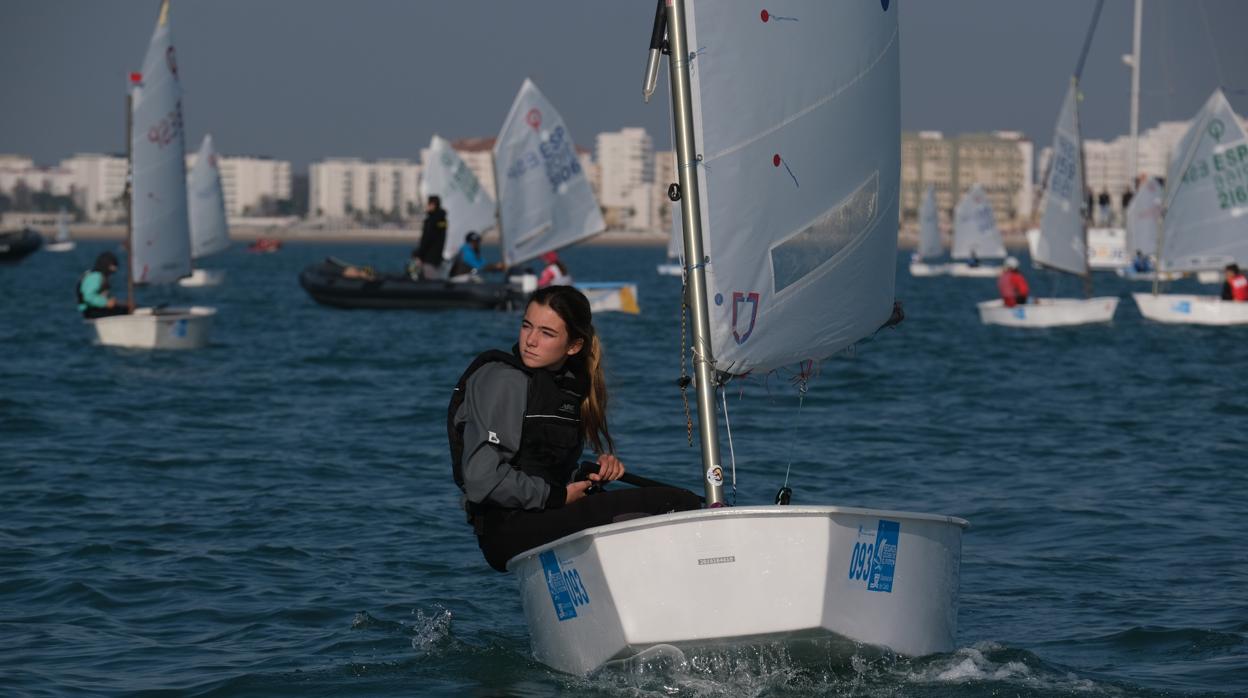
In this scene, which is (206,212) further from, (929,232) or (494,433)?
(929,232)

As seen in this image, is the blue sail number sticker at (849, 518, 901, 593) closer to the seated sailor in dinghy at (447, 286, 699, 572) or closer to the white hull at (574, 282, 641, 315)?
the seated sailor in dinghy at (447, 286, 699, 572)

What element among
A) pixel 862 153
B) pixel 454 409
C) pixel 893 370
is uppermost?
pixel 862 153

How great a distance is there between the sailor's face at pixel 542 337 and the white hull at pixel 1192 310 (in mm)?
25797

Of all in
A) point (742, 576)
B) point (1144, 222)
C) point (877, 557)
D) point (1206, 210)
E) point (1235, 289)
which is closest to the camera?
point (742, 576)

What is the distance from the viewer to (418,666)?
6.60 metres

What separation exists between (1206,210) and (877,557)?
2740cm

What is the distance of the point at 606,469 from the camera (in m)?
5.85

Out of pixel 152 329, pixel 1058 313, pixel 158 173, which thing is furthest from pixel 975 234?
pixel 152 329

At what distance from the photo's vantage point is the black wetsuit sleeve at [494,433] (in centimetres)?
564

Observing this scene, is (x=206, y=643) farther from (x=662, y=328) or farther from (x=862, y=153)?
(x=662, y=328)

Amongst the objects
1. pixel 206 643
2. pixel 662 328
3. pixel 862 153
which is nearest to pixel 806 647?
pixel 862 153

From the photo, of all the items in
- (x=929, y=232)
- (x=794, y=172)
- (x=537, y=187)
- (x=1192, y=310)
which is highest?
(x=537, y=187)

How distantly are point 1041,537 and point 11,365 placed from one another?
47.8 ft

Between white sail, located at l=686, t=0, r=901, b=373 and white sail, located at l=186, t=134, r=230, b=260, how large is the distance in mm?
36051
